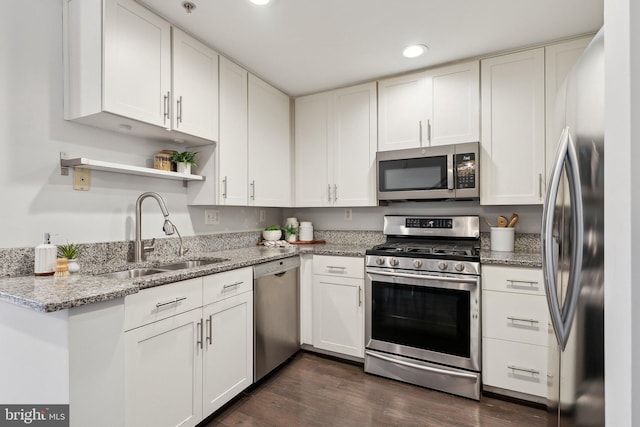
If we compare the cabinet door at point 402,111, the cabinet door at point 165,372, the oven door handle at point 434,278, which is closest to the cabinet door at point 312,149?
the cabinet door at point 402,111

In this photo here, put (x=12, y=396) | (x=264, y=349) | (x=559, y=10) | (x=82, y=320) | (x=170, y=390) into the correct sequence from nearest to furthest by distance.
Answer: (x=82, y=320) < (x=12, y=396) < (x=170, y=390) < (x=559, y=10) < (x=264, y=349)

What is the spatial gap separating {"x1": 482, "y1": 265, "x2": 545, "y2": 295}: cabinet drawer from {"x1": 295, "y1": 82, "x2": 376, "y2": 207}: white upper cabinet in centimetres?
110

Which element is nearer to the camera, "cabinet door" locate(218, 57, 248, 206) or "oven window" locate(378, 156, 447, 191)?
"cabinet door" locate(218, 57, 248, 206)

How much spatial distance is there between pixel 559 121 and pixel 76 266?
2312mm

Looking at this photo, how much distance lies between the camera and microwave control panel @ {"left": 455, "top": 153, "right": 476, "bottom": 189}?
7.84ft

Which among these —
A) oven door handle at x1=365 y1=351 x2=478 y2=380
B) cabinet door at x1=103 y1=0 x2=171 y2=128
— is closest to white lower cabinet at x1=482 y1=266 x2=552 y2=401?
oven door handle at x1=365 y1=351 x2=478 y2=380

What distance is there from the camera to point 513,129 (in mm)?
2322

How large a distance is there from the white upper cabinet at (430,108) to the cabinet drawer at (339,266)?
102cm

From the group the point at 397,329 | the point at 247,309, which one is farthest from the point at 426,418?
the point at 247,309

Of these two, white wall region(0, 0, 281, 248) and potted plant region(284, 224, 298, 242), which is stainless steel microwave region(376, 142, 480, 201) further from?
white wall region(0, 0, 281, 248)

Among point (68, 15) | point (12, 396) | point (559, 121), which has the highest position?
point (68, 15)

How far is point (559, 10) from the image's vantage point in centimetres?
186

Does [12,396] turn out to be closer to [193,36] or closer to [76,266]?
[76,266]

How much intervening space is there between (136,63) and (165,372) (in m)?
1.65
